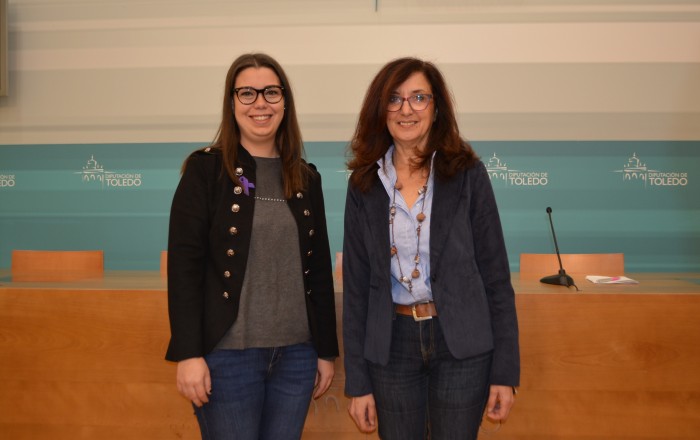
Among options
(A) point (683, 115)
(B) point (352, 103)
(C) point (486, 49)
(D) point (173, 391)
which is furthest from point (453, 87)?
(D) point (173, 391)

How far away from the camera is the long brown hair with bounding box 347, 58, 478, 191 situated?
5.42ft

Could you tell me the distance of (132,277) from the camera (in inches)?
124

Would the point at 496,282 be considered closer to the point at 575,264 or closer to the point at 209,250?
the point at 209,250

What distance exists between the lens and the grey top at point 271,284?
163cm

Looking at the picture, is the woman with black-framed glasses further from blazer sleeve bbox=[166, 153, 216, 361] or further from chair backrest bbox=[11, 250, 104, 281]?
chair backrest bbox=[11, 250, 104, 281]

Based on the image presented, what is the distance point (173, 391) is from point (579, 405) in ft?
5.28

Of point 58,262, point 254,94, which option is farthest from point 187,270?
point 58,262

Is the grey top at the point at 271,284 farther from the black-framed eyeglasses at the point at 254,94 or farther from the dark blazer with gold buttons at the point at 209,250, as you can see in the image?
the black-framed eyeglasses at the point at 254,94

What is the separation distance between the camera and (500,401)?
161 centimetres

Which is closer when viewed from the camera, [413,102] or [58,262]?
[413,102]

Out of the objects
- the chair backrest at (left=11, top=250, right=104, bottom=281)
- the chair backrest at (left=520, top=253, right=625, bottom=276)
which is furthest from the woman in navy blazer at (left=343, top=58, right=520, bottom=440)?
the chair backrest at (left=11, top=250, right=104, bottom=281)

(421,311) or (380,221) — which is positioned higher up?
(380,221)

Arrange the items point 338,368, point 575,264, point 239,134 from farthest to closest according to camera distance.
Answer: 1. point 575,264
2. point 338,368
3. point 239,134

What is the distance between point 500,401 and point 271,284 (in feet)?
2.27
